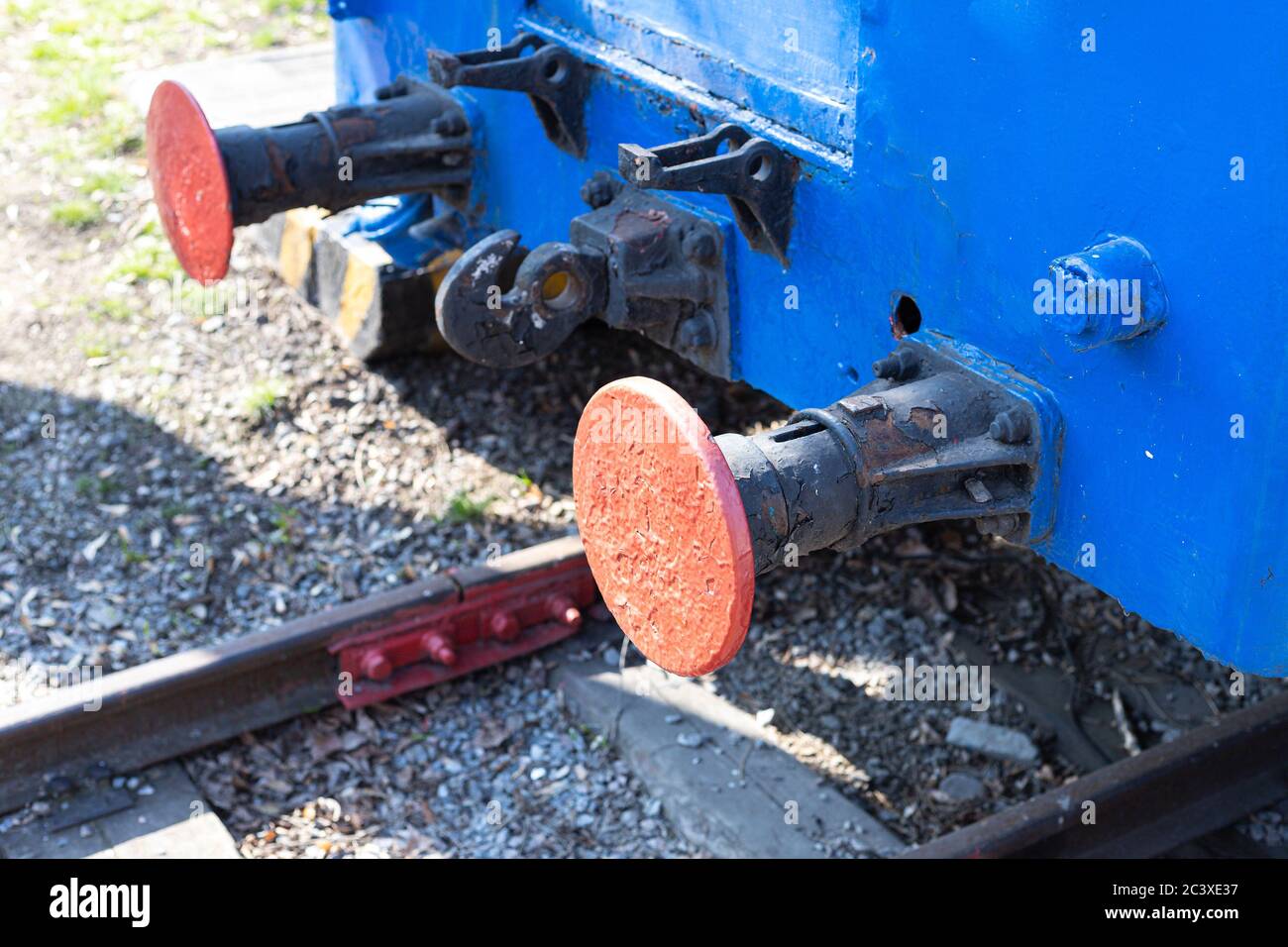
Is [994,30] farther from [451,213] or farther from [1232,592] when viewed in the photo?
[451,213]

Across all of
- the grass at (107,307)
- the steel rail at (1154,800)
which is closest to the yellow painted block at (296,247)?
the grass at (107,307)

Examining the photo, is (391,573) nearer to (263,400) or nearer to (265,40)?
(263,400)

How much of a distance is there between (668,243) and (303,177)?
1.00 metres

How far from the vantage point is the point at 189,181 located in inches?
137

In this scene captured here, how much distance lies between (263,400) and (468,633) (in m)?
1.39

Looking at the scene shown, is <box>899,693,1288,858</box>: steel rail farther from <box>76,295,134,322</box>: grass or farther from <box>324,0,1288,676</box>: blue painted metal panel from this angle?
<box>76,295,134,322</box>: grass

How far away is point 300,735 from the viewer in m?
3.73

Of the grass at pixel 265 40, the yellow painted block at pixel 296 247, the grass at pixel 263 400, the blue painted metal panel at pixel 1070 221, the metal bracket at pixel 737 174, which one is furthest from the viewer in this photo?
the grass at pixel 265 40

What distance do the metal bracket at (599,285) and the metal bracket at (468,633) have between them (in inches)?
34.8

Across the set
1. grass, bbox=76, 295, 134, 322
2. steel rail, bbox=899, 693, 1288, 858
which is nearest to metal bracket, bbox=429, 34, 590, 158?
steel rail, bbox=899, 693, 1288, 858

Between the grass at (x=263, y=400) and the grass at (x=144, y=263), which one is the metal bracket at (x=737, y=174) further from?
the grass at (x=144, y=263)

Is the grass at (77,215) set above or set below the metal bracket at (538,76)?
below

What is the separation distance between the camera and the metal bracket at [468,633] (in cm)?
376

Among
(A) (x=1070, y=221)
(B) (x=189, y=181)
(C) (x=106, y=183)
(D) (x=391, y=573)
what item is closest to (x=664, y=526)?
(A) (x=1070, y=221)
